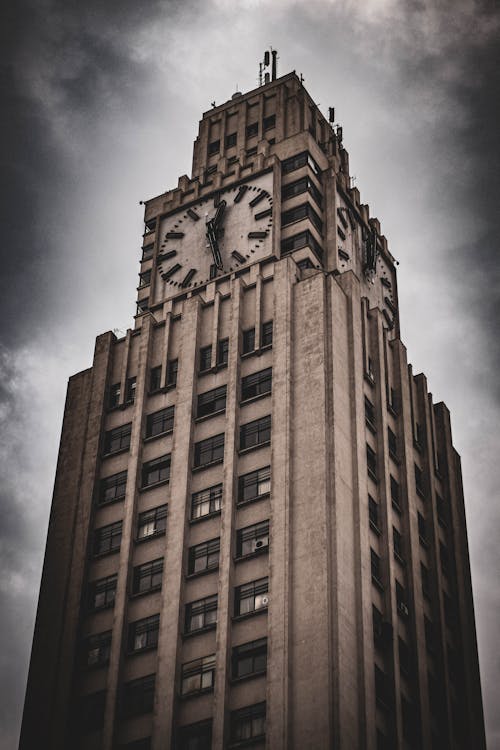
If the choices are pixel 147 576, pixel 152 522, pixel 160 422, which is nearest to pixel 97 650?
pixel 147 576

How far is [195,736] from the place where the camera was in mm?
61250

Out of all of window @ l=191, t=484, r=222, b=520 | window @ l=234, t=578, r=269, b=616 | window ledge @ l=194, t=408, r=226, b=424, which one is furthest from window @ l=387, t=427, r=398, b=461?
window @ l=234, t=578, r=269, b=616

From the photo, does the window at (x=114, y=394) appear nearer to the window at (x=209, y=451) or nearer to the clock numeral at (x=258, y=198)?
the window at (x=209, y=451)

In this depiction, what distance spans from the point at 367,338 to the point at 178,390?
12.7m

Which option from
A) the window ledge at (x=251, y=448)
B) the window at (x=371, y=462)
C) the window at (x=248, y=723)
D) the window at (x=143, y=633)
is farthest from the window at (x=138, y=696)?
the window at (x=371, y=462)

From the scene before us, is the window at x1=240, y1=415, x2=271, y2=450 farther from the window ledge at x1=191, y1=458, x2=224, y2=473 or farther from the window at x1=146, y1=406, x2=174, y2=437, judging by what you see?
the window at x1=146, y1=406, x2=174, y2=437

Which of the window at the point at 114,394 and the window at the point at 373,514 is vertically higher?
the window at the point at 114,394

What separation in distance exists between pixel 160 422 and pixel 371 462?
13.3m

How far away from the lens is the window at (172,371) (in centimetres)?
7751

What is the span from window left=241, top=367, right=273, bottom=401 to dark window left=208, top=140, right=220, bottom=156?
30.4 m

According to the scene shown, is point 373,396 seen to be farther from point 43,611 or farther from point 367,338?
point 43,611

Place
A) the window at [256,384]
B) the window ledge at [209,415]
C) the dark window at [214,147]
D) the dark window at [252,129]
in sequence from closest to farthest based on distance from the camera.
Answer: the window at [256,384], the window ledge at [209,415], the dark window at [252,129], the dark window at [214,147]

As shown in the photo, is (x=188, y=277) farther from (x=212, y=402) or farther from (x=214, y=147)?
(x=214, y=147)

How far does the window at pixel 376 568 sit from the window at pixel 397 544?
222 centimetres
